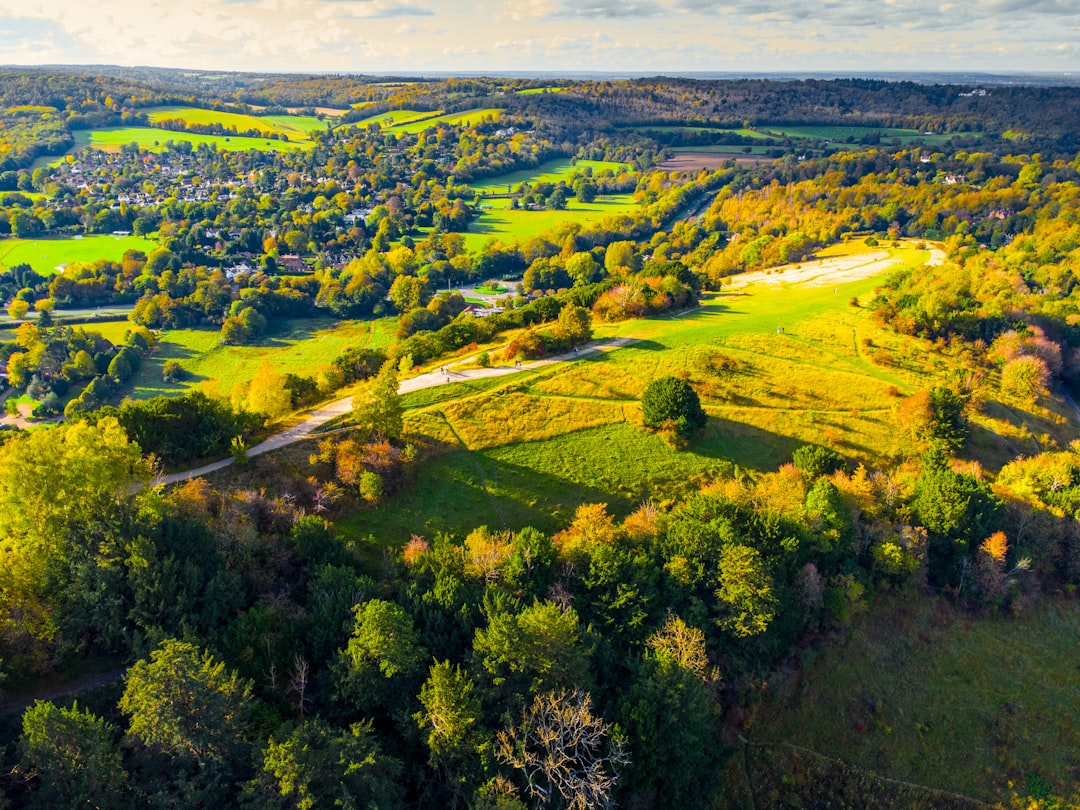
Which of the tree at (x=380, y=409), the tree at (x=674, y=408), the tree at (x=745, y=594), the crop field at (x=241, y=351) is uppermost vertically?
the tree at (x=380, y=409)

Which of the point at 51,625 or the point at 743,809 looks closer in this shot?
the point at 51,625

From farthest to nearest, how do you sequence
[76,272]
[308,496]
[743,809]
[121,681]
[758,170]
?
[758,170] → [76,272] → [308,496] → [743,809] → [121,681]

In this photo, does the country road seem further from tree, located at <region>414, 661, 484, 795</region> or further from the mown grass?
the mown grass

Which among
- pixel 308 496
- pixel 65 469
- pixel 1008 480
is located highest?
pixel 65 469

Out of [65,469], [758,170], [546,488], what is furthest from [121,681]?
[758,170]

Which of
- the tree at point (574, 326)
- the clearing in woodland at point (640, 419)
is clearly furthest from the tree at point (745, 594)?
the tree at point (574, 326)

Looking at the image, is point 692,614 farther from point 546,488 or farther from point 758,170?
point 758,170

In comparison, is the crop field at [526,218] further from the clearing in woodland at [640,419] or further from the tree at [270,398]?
the tree at [270,398]

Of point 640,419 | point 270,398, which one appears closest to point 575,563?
point 640,419
